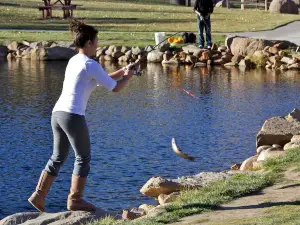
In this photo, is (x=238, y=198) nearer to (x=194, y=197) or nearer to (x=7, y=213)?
(x=194, y=197)

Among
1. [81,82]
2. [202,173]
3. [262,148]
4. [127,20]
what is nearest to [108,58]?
[127,20]

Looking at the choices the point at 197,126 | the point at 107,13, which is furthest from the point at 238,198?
the point at 107,13

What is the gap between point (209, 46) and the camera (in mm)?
26344

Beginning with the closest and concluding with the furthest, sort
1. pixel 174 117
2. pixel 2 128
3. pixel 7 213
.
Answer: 1. pixel 7 213
2. pixel 2 128
3. pixel 174 117

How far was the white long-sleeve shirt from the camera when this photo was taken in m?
8.72

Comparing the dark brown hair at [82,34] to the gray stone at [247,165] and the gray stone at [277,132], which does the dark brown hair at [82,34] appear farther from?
the gray stone at [277,132]

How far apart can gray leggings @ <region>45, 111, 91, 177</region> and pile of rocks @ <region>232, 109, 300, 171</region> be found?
3.74 meters

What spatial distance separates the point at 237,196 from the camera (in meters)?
Result: 9.43

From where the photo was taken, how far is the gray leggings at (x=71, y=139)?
8.70 meters

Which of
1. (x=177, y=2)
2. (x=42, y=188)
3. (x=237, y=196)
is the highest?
(x=42, y=188)

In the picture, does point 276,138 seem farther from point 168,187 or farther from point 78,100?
point 78,100

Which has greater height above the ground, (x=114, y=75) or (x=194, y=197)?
(x=114, y=75)

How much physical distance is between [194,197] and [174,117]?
775 centimetres

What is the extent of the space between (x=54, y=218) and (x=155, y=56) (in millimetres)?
18427
